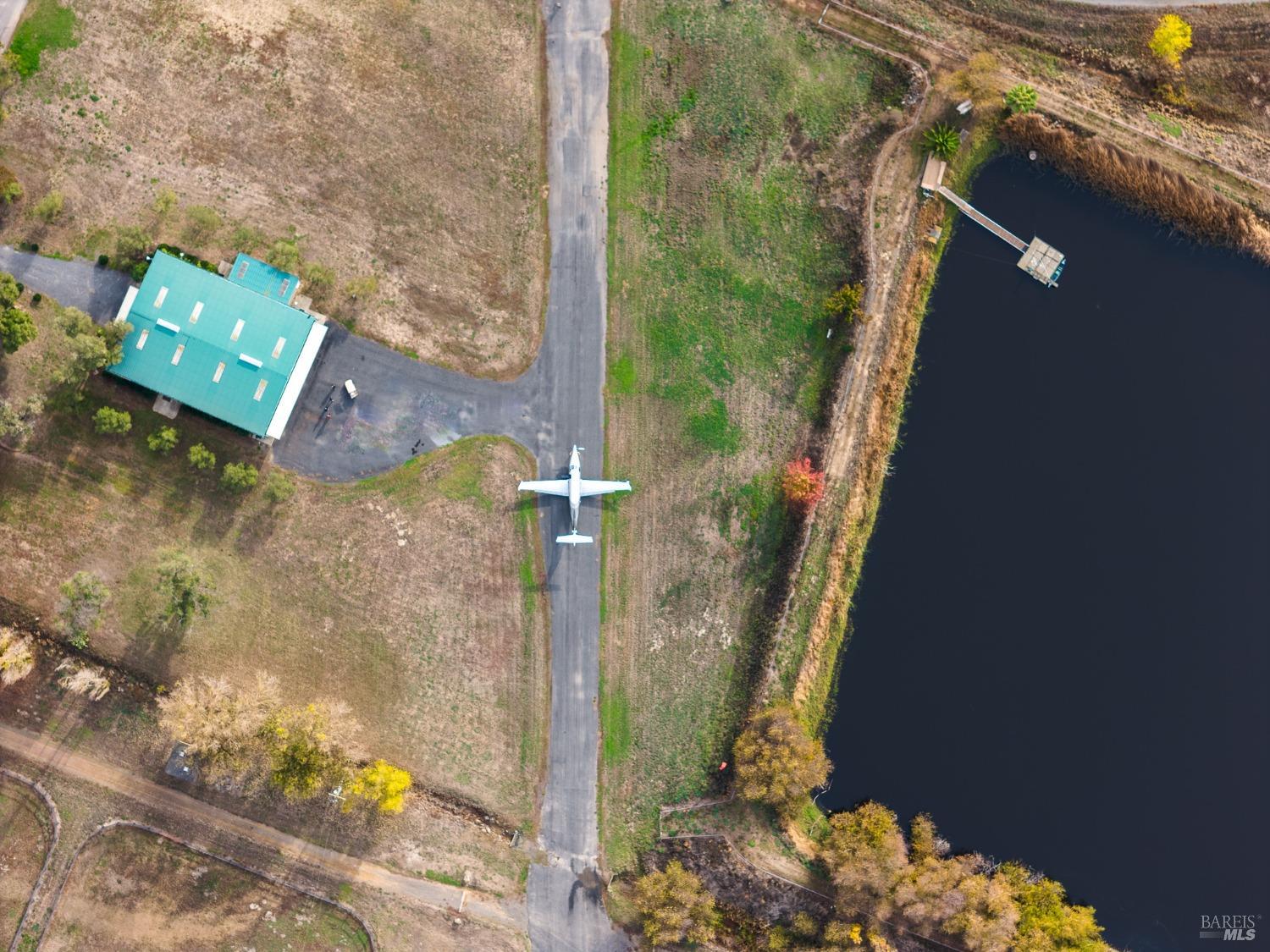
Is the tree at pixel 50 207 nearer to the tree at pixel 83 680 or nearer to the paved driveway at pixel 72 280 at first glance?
the paved driveway at pixel 72 280

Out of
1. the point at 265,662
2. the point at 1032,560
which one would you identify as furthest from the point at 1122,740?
the point at 265,662

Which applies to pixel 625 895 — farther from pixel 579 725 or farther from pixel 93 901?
pixel 93 901

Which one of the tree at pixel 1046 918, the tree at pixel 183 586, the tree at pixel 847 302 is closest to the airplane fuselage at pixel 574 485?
the tree at pixel 847 302

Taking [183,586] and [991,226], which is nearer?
[183,586]

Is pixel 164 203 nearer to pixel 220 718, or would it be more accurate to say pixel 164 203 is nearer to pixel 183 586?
pixel 183 586

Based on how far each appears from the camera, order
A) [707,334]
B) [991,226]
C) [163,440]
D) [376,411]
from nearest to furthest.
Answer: [163,440] < [376,411] < [707,334] < [991,226]

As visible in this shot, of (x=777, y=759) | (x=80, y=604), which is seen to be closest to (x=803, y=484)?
(x=777, y=759)

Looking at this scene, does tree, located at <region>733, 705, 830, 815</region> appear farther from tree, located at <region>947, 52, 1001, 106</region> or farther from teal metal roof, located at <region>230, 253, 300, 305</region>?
tree, located at <region>947, 52, 1001, 106</region>

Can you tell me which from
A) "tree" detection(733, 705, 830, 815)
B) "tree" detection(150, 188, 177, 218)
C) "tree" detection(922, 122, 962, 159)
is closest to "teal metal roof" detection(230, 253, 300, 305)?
"tree" detection(150, 188, 177, 218)
